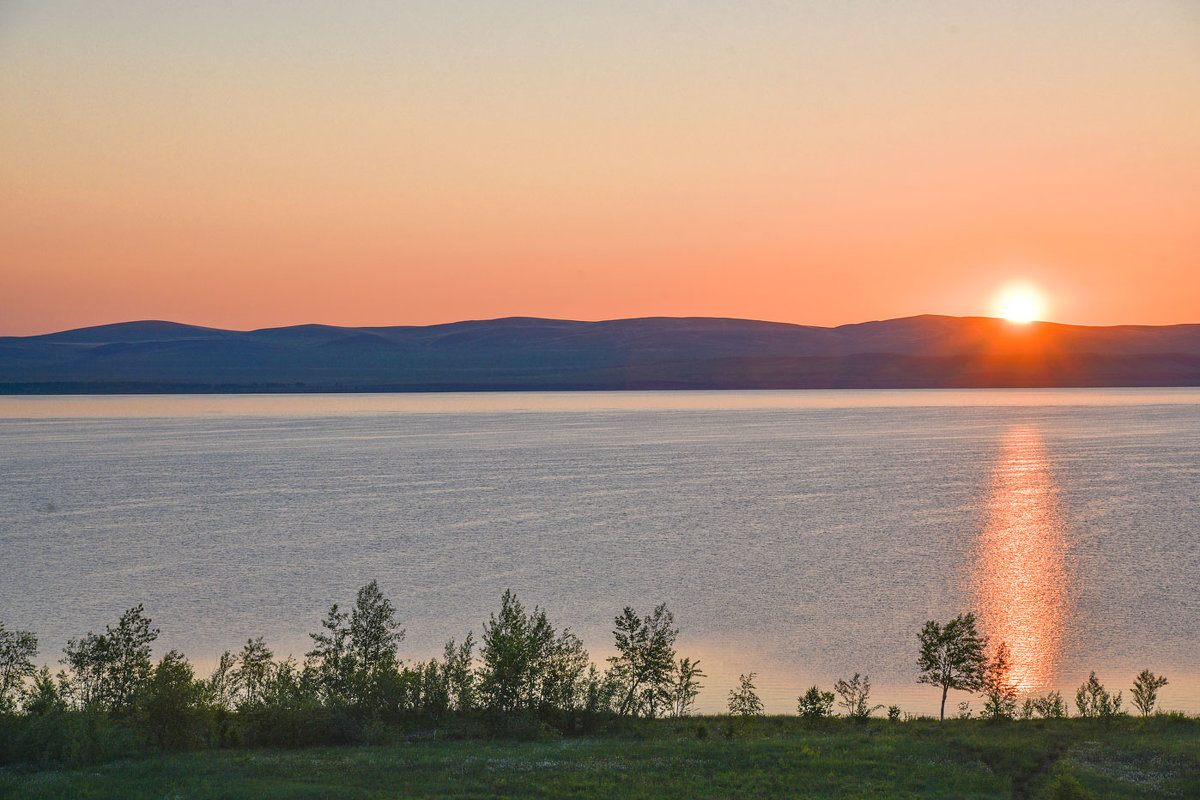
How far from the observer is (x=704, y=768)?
2627 cm

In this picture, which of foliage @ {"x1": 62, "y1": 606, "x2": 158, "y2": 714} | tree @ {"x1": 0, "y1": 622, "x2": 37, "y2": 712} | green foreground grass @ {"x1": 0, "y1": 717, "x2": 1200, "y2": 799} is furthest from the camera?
tree @ {"x1": 0, "y1": 622, "x2": 37, "y2": 712}

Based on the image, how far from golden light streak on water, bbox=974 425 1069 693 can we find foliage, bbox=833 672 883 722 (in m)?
6.55

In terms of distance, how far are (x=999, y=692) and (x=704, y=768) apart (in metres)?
15.5

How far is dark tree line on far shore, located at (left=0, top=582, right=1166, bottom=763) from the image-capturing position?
29.2 m

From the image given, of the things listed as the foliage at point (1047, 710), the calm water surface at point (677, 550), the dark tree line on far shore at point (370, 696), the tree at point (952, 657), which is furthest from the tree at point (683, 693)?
the foliage at point (1047, 710)

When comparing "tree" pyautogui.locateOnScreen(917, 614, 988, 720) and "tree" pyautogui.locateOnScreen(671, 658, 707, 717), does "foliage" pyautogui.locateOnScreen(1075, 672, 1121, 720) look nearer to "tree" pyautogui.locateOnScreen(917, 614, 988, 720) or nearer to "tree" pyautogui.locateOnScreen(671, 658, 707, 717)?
"tree" pyautogui.locateOnScreen(917, 614, 988, 720)

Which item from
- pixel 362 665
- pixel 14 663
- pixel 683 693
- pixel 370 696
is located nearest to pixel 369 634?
pixel 362 665

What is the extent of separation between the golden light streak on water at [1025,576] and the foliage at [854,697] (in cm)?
655

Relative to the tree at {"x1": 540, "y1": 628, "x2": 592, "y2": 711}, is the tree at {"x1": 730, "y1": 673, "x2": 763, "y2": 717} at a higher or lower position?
lower

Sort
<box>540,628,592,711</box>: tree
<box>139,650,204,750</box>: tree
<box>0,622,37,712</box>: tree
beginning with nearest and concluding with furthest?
<box>139,650,204,750</box>: tree → <box>540,628,592,711</box>: tree → <box>0,622,37,712</box>: tree

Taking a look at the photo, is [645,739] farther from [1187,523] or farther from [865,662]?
[1187,523]

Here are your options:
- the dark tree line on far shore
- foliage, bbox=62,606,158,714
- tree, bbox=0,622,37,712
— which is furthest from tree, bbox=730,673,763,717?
tree, bbox=0,622,37,712

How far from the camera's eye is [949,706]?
125ft

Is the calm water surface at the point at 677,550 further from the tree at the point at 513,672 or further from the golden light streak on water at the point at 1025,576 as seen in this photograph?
the tree at the point at 513,672
